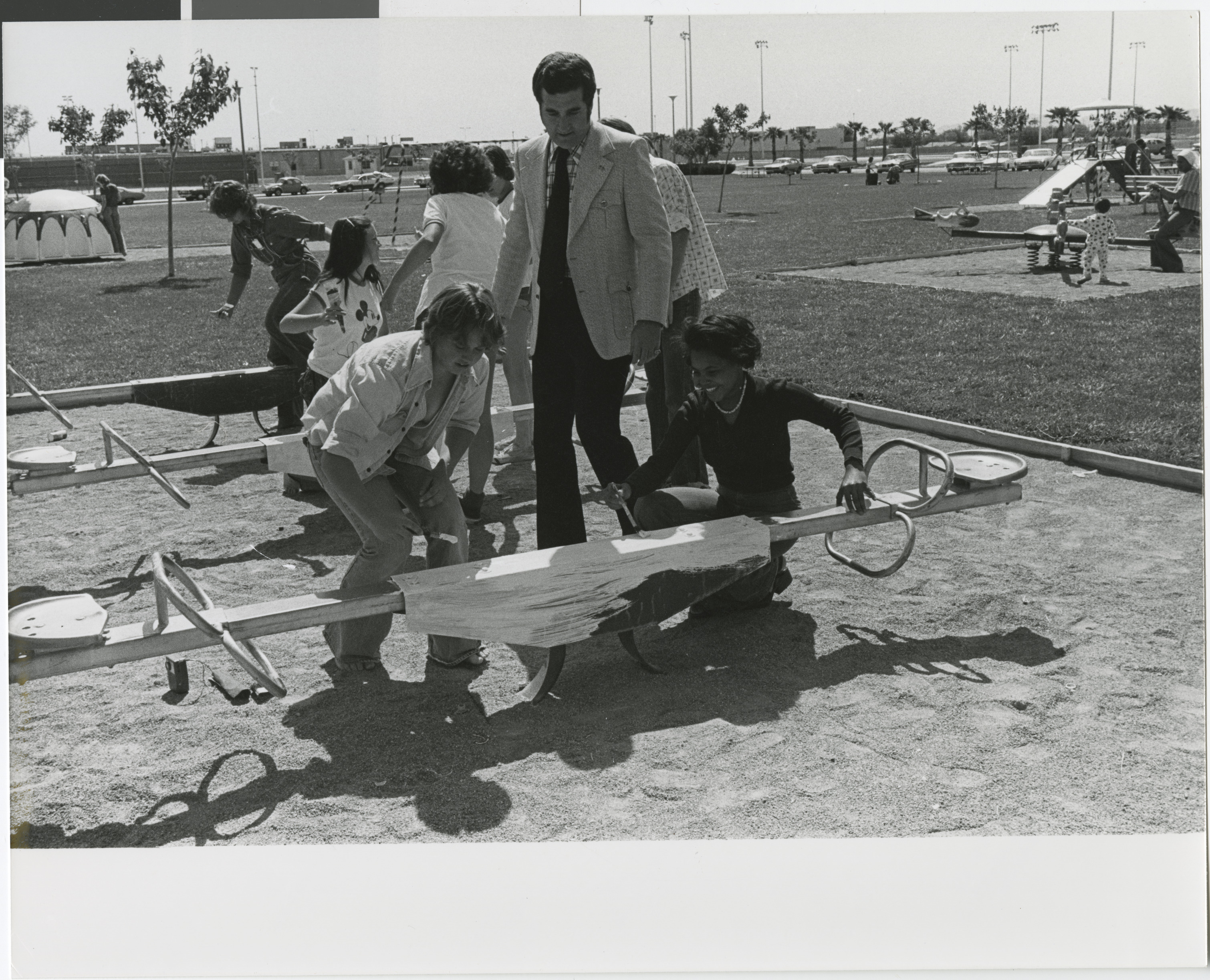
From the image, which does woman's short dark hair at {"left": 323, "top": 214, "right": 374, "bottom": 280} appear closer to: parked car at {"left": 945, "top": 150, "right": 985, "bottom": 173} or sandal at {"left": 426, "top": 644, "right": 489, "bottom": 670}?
sandal at {"left": 426, "top": 644, "right": 489, "bottom": 670}

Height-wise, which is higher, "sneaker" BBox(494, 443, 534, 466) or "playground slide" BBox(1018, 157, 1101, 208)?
"playground slide" BBox(1018, 157, 1101, 208)

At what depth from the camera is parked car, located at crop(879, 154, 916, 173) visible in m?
39.9

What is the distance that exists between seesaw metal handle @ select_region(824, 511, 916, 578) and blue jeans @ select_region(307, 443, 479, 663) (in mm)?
1325

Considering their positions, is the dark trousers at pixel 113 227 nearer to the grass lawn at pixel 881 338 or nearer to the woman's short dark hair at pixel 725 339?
the grass lawn at pixel 881 338

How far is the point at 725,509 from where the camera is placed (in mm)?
4477

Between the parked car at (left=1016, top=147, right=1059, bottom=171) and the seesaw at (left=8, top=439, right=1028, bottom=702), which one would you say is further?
the parked car at (left=1016, top=147, right=1059, bottom=171)

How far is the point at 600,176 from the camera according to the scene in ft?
13.7

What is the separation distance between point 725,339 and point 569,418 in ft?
2.13

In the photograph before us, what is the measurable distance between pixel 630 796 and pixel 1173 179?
2222 cm

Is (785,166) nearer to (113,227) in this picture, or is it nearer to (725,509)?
(113,227)

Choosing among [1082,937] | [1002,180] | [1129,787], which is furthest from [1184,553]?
[1002,180]

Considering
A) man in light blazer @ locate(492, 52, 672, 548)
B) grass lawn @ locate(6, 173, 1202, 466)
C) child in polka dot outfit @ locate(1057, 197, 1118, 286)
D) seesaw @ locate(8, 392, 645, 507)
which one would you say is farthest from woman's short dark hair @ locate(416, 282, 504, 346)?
child in polka dot outfit @ locate(1057, 197, 1118, 286)

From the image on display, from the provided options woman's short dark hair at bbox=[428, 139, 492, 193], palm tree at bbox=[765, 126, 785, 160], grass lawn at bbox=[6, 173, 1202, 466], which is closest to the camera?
woman's short dark hair at bbox=[428, 139, 492, 193]

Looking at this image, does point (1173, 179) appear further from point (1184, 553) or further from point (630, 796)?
point (630, 796)
